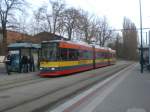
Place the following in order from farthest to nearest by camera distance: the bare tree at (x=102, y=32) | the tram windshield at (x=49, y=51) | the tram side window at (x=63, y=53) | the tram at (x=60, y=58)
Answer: the bare tree at (x=102, y=32) → the tram side window at (x=63, y=53) → the tram windshield at (x=49, y=51) → the tram at (x=60, y=58)

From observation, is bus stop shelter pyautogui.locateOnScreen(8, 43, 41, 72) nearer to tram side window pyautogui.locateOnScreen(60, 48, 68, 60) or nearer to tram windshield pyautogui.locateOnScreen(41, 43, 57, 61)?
tram windshield pyautogui.locateOnScreen(41, 43, 57, 61)

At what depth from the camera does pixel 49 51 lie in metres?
30.8

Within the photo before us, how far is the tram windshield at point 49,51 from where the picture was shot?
30453 mm

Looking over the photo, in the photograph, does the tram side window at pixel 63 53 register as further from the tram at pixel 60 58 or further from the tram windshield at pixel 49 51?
the tram windshield at pixel 49 51

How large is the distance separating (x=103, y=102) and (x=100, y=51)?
1478 inches

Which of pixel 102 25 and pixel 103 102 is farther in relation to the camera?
pixel 102 25

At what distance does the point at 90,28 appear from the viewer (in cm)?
8981

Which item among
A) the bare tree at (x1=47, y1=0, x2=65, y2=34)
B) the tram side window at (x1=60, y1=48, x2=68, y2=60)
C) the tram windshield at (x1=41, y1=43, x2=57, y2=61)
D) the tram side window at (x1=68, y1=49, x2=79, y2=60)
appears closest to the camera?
the tram windshield at (x1=41, y1=43, x2=57, y2=61)

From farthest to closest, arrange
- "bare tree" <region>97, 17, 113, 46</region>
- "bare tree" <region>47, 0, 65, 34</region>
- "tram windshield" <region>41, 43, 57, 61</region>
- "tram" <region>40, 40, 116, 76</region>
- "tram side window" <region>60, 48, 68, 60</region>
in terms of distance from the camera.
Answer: "bare tree" <region>97, 17, 113, 46</region>
"bare tree" <region>47, 0, 65, 34</region>
"tram side window" <region>60, 48, 68, 60</region>
"tram windshield" <region>41, 43, 57, 61</region>
"tram" <region>40, 40, 116, 76</region>

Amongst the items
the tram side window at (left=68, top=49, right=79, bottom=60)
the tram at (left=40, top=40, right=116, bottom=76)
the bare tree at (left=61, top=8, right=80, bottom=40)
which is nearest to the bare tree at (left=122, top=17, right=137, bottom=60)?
the bare tree at (left=61, top=8, right=80, bottom=40)

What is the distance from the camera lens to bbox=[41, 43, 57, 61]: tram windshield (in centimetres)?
3045

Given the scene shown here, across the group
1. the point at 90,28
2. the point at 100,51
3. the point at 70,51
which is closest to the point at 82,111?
the point at 70,51

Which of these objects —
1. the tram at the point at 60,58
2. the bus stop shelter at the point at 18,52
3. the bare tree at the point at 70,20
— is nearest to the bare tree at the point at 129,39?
the bare tree at the point at 70,20

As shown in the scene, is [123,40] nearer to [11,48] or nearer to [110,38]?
[110,38]
